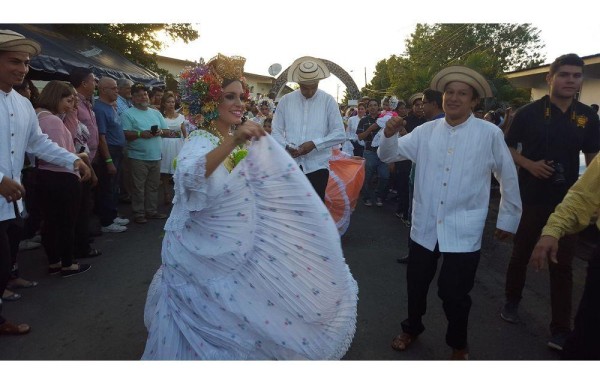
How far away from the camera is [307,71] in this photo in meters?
4.84

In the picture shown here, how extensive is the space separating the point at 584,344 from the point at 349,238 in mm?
4252

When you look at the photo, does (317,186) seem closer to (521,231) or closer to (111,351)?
(521,231)

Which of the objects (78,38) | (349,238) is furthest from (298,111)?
(78,38)

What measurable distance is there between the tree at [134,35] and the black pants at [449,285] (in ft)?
45.6

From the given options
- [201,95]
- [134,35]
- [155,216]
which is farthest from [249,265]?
[134,35]

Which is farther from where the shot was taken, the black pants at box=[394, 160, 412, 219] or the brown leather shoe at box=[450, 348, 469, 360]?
the black pants at box=[394, 160, 412, 219]

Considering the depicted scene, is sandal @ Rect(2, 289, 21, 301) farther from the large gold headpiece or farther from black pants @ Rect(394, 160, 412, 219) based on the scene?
black pants @ Rect(394, 160, 412, 219)

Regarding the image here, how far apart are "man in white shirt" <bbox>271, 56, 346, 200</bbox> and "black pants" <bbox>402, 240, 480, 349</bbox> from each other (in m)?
1.86

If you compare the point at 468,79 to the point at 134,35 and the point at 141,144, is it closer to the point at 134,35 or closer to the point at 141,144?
the point at 141,144

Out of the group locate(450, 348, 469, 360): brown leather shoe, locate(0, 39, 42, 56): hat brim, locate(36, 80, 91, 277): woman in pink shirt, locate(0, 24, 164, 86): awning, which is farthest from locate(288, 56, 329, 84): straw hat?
locate(0, 24, 164, 86): awning

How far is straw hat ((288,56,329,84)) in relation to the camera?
4770mm

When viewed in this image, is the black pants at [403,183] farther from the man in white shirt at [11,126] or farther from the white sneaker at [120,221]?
the man in white shirt at [11,126]

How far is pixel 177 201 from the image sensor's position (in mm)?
2633

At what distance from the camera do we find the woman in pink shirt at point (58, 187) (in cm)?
435
